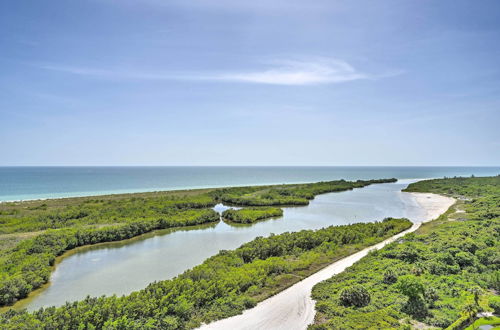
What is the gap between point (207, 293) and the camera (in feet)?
57.5

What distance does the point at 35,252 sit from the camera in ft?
88.1

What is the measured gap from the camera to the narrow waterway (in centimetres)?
2127

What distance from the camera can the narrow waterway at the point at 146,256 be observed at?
2127 centimetres

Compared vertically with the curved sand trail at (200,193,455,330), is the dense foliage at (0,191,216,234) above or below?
above

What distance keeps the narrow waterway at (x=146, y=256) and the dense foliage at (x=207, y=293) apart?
427 cm

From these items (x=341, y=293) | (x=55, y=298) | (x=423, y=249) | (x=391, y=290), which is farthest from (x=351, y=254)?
(x=55, y=298)

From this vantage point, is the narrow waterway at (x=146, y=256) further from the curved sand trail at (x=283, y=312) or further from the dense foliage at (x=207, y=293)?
the curved sand trail at (x=283, y=312)

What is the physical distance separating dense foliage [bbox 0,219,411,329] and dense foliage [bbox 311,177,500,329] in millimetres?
3928

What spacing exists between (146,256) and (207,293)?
1426cm

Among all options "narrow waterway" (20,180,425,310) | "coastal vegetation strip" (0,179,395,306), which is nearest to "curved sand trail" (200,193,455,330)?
"narrow waterway" (20,180,425,310)

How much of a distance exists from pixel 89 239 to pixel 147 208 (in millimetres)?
16857

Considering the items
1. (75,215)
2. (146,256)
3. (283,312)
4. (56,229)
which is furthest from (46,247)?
(283,312)

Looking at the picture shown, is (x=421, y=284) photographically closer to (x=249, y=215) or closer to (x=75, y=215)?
(x=249, y=215)

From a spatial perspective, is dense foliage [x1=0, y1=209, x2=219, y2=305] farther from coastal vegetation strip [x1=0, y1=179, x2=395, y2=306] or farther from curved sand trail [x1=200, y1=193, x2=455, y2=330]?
curved sand trail [x1=200, y1=193, x2=455, y2=330]
